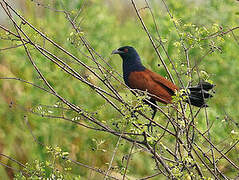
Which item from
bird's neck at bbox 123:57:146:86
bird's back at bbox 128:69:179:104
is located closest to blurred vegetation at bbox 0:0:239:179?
bird's neck at bbox 123:57:146:86

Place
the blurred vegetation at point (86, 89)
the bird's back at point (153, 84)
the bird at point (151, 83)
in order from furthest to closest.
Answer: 1. the blurred vegetation at point (86, 89)
2. the bird's back at point (153, 84)
3. the bird at point (151, 83)

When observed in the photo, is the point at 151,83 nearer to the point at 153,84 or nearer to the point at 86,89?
the point at 153,84

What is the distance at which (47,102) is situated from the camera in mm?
4281

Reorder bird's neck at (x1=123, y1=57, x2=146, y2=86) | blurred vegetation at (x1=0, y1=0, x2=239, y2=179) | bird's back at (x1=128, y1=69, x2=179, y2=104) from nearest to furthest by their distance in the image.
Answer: bird's back at (x1=128, y1=69, x2=179, y2=104) < bird's neck at (x1=123, y1=57, x2=146, y2=86) < blurred vegetation at (x1=0, y1=0, x2=239, y2=179)

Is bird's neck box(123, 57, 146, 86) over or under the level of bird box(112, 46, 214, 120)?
over

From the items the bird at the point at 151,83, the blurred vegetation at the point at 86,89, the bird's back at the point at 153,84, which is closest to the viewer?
the bird at the point at 151,83

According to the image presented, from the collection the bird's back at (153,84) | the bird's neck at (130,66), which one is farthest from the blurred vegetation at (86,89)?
the bird's back at (153,84)

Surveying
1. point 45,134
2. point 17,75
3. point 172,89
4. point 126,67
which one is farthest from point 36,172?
point 17,75

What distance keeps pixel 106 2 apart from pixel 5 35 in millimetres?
4689

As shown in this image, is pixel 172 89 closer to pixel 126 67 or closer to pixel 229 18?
pixel 126 67

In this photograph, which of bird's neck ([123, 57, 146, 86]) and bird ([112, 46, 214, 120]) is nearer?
bird ([112, 46, 214, 120])

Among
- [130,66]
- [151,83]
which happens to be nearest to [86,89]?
[130,66]

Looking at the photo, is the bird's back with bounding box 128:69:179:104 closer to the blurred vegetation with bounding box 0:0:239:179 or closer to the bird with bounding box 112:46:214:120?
the bird with bounding box 112:46:214:120

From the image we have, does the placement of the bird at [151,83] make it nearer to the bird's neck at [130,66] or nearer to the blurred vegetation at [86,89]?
the bird's neck at [130,66]
